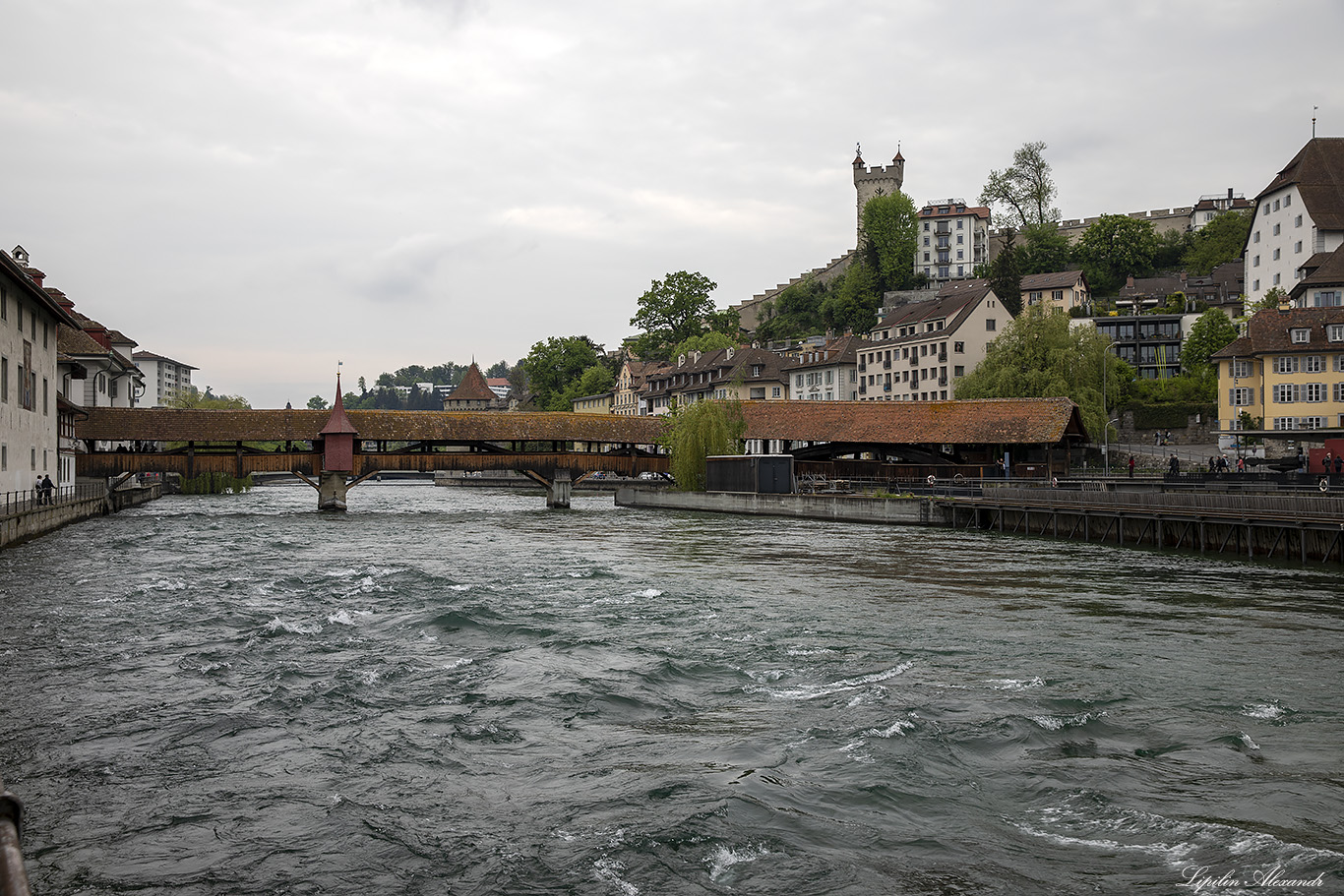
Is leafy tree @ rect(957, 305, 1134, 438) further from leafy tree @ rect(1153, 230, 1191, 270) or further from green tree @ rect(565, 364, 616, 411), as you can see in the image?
green tree @ rect(565, 364, 616, 411)

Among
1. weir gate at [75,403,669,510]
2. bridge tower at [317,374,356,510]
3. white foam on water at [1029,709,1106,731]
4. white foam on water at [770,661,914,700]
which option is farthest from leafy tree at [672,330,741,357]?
white foam on water at [1029,709,1106,731]

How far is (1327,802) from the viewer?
684 cm

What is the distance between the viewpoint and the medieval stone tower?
358ft

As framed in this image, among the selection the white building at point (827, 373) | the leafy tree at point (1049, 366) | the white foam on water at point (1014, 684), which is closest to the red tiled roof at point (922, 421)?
the leafy tree at point (1049, 366)

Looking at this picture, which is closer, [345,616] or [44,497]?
[345,616]

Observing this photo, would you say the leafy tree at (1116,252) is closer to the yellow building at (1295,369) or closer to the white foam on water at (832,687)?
the yellow building at (1295,369)

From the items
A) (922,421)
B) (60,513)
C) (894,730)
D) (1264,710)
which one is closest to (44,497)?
(60,513)

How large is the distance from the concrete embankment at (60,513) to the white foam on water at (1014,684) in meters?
21.2

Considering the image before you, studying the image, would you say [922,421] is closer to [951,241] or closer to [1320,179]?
[1320,179]

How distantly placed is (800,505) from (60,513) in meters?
24.0

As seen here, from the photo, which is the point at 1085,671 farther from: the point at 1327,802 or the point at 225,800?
the point at 225,800

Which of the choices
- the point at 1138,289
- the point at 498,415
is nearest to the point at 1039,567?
the point at 498,415

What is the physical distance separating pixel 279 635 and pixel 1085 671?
9491 mm

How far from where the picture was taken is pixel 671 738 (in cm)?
850
